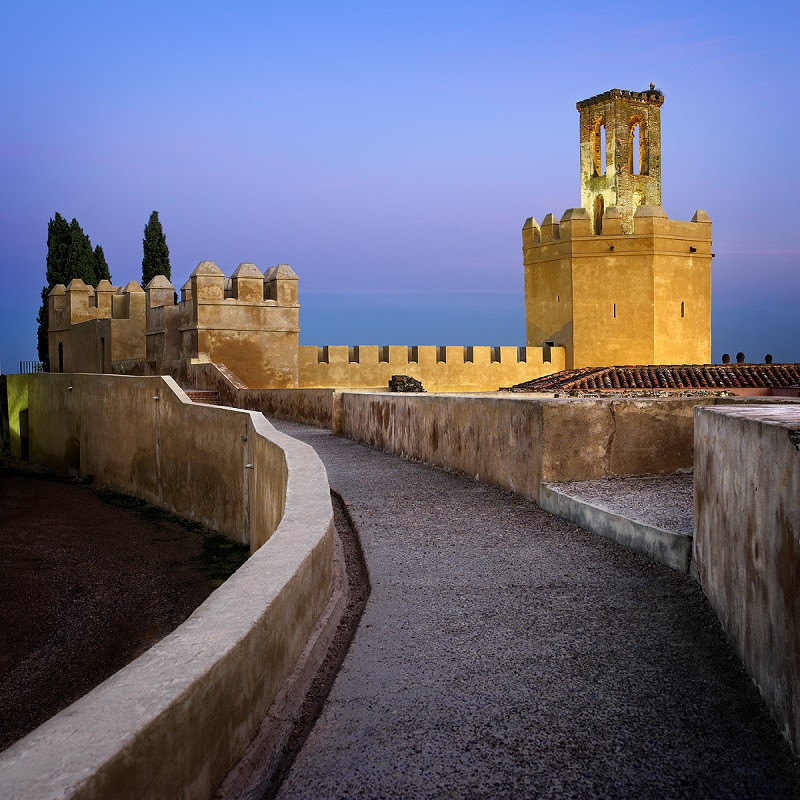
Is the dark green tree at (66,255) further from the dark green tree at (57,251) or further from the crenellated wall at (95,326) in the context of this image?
the crenellated wall at (95,326)

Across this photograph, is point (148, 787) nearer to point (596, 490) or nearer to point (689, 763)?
point (689, 763)

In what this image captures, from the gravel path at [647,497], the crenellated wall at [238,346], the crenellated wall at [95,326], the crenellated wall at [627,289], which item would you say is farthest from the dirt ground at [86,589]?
the crenellated wall at [627,289]

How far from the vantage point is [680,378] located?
21.8m

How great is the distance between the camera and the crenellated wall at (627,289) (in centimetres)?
3084

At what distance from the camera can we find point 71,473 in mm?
19062

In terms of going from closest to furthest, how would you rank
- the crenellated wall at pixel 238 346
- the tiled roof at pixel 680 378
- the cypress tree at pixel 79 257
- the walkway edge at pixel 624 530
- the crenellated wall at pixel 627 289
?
the walkway edge at pixel 624 530
the crenellated wall at pixel 238 346
the tiled roof at pixel 680 378
the crenellated wall at pixel 627 289
the cypress tree at pixel 79 257

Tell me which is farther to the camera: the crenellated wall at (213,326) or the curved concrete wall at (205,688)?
the crenellated wall at (213,326)

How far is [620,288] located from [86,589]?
24.8 metres

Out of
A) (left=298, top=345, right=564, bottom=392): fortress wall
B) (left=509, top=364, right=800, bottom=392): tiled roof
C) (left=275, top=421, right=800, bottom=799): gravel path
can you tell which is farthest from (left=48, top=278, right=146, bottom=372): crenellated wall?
(left=275, top=421, right=800, bottom=799): gravel path

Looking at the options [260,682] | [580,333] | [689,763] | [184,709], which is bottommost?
[689,763]

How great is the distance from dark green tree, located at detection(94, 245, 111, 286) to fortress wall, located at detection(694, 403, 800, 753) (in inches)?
1443

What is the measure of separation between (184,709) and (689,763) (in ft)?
4.44

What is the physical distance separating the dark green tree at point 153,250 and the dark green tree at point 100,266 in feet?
6.54

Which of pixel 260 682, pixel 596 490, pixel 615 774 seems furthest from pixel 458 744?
pixel 596 490
